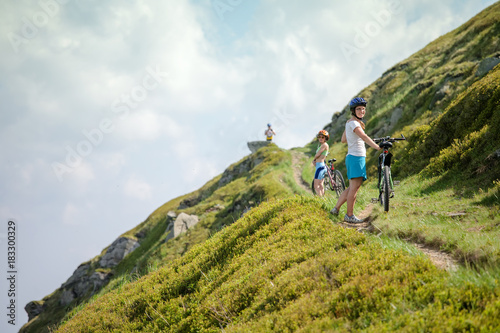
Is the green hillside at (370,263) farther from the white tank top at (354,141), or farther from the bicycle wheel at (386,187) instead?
the white tank top at (354,141)

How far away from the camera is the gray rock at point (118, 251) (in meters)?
41.1

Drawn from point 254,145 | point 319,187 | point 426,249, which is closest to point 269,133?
point 254,145

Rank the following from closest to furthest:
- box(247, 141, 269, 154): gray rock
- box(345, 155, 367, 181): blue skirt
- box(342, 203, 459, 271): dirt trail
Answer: box(342, 203, 459, 271): dirt trail → box(345, 155, 367, 181): blue skirt → box(247, 141, 269, 154): gray rock

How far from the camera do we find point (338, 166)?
79.2ft

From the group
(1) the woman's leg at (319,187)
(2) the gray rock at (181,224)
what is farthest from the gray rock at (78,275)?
(1) the woman's leg at (319,187)

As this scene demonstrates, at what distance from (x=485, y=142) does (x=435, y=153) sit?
11.0 ft

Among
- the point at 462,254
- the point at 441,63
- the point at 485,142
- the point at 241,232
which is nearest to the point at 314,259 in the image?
the point at 462,254

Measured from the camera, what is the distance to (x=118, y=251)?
141ft

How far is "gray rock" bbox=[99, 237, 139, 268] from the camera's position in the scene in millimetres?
41125

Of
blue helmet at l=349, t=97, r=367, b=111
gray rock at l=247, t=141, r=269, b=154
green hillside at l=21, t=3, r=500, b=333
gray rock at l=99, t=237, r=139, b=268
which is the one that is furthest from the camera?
gray rock at l=247, t=141, r=269, b=154

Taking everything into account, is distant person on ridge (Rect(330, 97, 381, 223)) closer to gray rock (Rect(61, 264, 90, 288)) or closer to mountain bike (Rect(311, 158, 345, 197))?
mountain bike (Rect(311, 158, 345, 197))

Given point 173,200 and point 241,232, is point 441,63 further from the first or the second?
point 173,200

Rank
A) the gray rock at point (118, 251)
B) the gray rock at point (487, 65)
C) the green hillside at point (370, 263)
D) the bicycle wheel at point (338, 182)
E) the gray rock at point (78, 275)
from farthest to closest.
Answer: the gray rock at point (78, 275)
the gray rock at point (118, 251)
the gray rock at point (487, 65)
the bicycle wheel at point (338, 182)
the green hillside at point (370, 263)

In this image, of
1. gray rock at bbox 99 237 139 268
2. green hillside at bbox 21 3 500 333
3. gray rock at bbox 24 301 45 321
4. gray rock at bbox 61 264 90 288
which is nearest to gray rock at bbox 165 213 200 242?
gray rock at bbox 99 237 139 268
